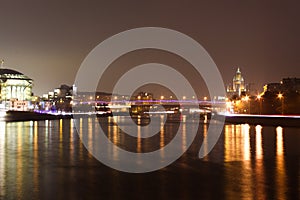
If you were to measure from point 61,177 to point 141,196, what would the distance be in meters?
3.19

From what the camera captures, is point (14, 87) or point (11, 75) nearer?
point (14, 87)

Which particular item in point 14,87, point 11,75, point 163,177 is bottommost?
point 163,177

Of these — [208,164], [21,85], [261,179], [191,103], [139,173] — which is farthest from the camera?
[21,85]

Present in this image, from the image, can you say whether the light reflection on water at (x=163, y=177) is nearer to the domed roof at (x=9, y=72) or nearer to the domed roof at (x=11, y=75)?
the domed roof at (x=11, y=75)

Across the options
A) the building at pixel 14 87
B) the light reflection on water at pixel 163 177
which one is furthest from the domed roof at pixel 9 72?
the light reflection on water at pixel 163 177

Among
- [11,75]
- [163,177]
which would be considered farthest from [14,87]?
[163,177]

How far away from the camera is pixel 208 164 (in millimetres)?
14211

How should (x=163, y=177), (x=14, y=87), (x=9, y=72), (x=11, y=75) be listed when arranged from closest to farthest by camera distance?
(x=163, y=177), (x=14, y=87), (x=11, y=75), (x=9, y=72)

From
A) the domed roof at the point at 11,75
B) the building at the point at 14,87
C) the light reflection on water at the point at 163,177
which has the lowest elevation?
the light reflection on water at the point at 163,177

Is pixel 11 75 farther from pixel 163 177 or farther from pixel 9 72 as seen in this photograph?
pixel 163 177

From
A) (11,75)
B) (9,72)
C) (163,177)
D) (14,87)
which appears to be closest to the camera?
(163,177)

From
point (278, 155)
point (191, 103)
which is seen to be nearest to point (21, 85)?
point (191, 103)

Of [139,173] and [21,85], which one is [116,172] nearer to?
[139,173]

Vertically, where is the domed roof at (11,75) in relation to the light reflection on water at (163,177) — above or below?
above
